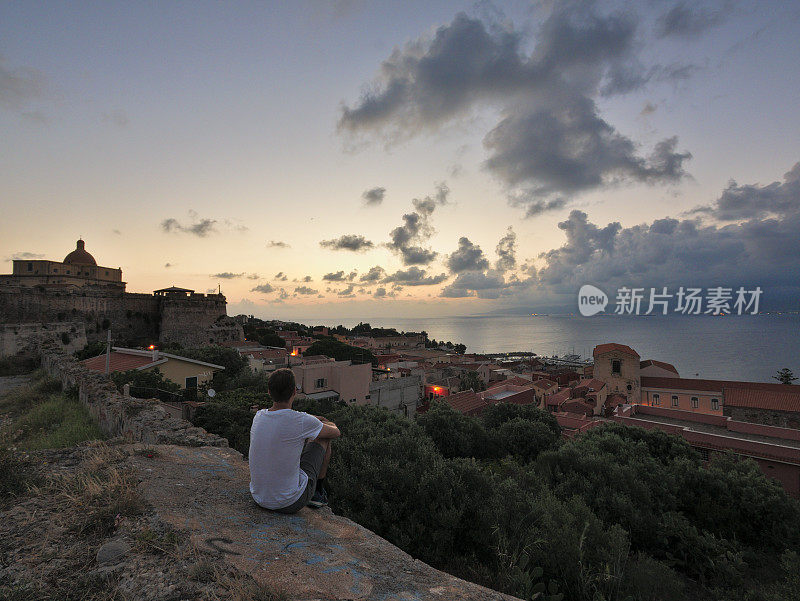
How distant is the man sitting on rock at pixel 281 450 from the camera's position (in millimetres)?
3189

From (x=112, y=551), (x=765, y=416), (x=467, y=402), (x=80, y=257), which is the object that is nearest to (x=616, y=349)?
(x=765, y=416)

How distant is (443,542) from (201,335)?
38.7 m

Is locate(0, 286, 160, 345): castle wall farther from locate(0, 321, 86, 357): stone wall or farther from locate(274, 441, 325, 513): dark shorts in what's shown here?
locate(274, 441, 325, 513): dark shorts

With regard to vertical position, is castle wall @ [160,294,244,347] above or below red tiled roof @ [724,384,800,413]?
above

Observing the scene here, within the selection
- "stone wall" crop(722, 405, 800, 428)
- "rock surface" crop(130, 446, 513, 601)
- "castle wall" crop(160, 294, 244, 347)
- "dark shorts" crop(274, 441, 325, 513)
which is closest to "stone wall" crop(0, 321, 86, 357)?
"castle wall" crop(160, 294, 244, 347)

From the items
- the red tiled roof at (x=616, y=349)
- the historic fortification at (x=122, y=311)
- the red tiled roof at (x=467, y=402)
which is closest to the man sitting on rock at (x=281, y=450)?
the red tiled roof at (x=467, y=402)

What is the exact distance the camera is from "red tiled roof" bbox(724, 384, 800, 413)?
26578 mm

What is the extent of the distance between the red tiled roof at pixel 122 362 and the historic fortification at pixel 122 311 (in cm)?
1438

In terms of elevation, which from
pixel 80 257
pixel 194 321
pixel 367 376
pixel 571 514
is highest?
pixel 80 257

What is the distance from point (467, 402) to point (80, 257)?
58.3 metres

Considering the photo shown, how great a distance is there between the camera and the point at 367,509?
5.96 meters

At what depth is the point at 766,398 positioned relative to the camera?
27.9 meters

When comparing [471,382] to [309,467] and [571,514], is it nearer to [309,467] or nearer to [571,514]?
[571,514]

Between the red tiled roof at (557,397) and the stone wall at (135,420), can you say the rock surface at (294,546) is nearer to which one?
the stone wall at (135,420)
